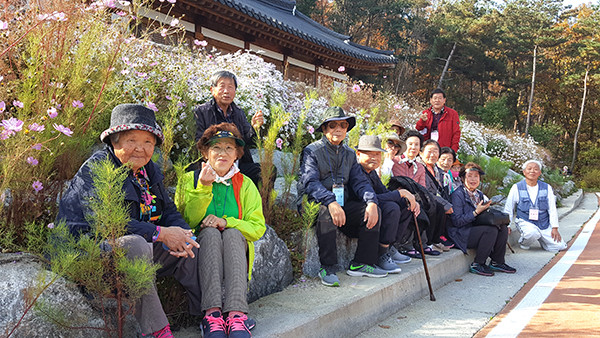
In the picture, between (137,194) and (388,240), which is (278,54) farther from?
(137,194)

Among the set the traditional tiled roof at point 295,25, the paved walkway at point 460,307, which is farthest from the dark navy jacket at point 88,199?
the traditional tiled roof at point 295,25

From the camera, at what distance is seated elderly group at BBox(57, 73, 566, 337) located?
243 cm

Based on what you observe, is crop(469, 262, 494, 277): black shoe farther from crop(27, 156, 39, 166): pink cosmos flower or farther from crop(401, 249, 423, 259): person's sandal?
crop(27, 156, 39, 166): pink cosmos flower

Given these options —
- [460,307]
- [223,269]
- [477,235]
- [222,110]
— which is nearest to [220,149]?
[223,269]

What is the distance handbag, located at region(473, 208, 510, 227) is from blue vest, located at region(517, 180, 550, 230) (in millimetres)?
1629

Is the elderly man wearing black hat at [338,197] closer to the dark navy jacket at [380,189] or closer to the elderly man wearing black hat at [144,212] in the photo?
the dark navy jacket at [380,189]

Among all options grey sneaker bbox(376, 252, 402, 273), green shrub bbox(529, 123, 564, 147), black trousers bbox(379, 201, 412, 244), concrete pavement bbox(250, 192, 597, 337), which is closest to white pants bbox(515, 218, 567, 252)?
concrete pavement bbox(250, 192, 597, 337)

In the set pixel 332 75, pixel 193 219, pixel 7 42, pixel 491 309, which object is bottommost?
pixel 491 309

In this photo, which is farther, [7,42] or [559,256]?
[559,256]

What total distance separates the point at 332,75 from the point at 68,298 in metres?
13.8

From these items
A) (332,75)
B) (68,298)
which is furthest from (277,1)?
(68,298)

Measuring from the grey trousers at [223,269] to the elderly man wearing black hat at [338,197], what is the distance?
4.02 ft

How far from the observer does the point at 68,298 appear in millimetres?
2109

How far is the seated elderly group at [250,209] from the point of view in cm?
243
